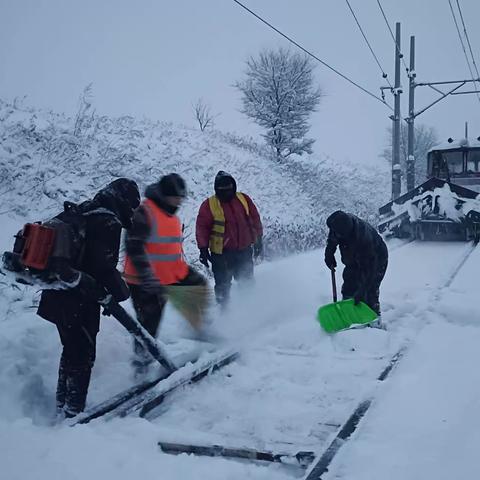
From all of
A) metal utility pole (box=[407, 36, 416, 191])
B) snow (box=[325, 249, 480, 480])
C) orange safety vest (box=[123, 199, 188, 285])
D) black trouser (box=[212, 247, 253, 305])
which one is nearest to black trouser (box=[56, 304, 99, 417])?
orange safety vest (box=[123, 199, 188, 285])

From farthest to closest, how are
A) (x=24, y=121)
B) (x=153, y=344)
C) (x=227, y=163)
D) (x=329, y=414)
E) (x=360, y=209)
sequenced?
(x=360, y=209) < (x=227, y=163) < (x=24, y=121) < (x=153, y=344) < (x=329, y=414)

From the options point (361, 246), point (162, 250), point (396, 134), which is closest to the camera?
point (162, 250)

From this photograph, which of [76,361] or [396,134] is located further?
[396,134]

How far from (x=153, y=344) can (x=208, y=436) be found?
1.19 metres

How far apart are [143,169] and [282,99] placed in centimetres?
1371

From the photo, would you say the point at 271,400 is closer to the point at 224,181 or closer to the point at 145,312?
the point at 145,312

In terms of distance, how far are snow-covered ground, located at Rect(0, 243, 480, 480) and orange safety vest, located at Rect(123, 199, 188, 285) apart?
0.77 meters

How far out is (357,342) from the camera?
5.31 m

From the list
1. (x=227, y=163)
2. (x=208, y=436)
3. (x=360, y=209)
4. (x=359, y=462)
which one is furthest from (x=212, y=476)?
(x=360, y=209)

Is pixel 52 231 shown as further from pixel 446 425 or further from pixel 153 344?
pixel 446 425

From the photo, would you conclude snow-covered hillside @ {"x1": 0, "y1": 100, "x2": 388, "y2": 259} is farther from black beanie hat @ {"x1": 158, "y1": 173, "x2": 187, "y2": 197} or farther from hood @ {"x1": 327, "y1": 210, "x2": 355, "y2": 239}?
black beanie hat @ {"x1": 158, "y1": 173, "x2": 187, "y2": 197}

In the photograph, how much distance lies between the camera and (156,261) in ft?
16.5

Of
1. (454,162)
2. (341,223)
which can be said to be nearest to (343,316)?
(341,223)

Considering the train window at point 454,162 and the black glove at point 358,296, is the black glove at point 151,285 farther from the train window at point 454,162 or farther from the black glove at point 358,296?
the train window at point 454,162
